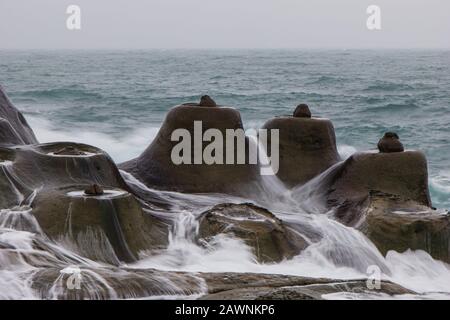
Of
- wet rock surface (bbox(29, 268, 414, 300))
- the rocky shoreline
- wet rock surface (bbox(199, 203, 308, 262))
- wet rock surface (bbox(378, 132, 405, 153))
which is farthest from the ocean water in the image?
wet rock surface (bbox(29, 268, 414, 300))

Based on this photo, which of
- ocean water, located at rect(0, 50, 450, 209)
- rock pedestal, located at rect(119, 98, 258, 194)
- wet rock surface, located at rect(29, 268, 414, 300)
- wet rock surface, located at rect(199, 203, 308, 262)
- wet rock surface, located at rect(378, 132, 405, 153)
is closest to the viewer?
wet rock surface, located at rect(29, 268, 414, 300)

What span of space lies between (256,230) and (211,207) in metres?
0.90

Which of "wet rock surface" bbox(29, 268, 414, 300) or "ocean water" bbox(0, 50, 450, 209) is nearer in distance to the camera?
"wet rock surface" bbox(29, 268, 414, 300)

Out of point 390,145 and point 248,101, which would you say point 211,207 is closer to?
point 390,145

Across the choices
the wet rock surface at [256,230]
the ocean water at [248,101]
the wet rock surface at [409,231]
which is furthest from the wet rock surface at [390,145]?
the ocean water at [248,101]

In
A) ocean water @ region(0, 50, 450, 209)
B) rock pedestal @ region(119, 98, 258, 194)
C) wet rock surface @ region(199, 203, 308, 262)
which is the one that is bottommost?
ocean water @ region(0, 50, 450, 209)

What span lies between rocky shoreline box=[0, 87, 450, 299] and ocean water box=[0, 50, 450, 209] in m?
4.62

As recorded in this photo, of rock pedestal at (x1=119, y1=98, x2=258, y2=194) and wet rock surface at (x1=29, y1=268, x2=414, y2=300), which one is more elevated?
rock pedestal at (x1=119, y1=98, x2=258, y2=194)

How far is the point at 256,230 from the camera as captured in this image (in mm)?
7941

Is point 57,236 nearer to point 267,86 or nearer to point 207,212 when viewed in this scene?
point 207,212

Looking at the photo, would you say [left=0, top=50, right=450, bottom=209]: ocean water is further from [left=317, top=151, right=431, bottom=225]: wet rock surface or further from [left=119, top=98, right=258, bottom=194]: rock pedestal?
[left=119, top=98, right=258, bottom=194]: rock pedestal

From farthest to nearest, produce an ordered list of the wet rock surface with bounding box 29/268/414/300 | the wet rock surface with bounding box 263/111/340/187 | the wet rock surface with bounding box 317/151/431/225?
the wet rock surface with bounding box 263/111/340/187, the wet rock surface with bounding box 317/151/431/225, the wet rock surface with bounding box 29/268/414/300

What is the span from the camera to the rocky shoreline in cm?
624

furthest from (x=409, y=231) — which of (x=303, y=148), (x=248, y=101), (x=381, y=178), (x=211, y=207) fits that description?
(x=248, y=101)
